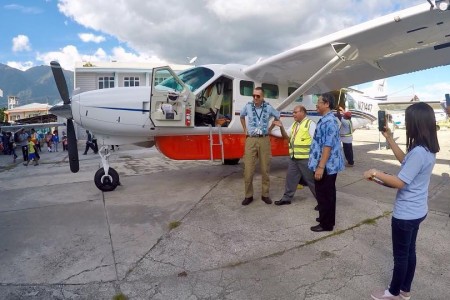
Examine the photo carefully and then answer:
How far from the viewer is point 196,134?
6750mm

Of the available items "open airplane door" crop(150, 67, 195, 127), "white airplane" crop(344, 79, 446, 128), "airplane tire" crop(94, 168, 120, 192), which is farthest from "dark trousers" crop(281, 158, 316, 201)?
"white airplane" crop(344, 79, 446, 128)

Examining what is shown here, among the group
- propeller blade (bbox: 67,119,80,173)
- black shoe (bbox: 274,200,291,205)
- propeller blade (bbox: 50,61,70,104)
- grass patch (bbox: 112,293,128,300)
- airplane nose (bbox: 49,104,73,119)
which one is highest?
propeller blade (bbox: 50,61,70,104)

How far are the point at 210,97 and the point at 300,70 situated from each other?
221 cm

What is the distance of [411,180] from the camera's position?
7.47 feet

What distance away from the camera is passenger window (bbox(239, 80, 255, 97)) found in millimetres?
7380

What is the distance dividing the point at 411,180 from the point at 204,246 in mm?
2392

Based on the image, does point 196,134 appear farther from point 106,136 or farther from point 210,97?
point 106,136

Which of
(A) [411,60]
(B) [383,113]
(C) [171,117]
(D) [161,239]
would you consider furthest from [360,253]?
(A) [411,60]

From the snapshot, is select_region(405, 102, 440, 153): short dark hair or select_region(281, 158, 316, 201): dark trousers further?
select_region(281, 158, 316, 201): dark trousers

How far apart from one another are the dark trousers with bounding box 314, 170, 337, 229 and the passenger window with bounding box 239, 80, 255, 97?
3840mm

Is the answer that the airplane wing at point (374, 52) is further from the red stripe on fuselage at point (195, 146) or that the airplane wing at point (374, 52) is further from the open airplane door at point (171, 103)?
the open airplane door at point (171, 103)

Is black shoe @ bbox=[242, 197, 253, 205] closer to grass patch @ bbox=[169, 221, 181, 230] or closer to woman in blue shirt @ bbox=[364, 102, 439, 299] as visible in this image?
grass patch @ bbox=[169, 221, 181, 230]

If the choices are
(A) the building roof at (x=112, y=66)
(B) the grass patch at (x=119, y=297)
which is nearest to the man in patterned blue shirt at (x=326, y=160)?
(B) the grass patch at (x=119, y=297)

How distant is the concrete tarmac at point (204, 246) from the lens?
9.53ft
